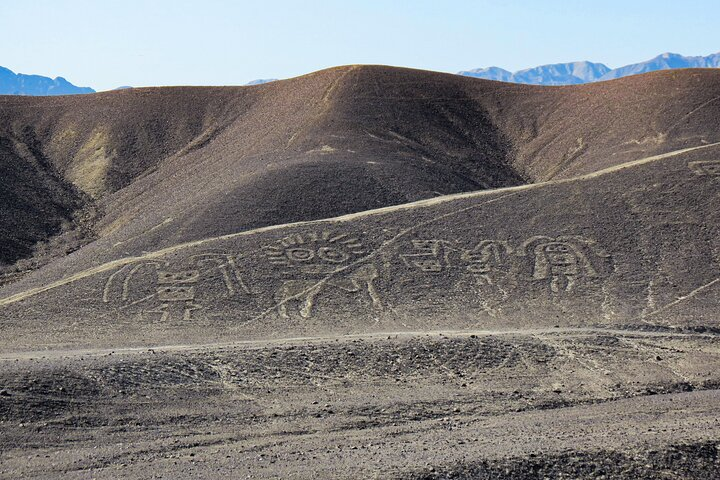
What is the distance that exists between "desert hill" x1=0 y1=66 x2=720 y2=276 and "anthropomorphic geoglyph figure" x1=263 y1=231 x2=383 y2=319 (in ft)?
28.0

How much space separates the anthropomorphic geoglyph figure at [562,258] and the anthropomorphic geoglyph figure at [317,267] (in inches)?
246

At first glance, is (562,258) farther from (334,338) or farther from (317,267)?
(334,338)

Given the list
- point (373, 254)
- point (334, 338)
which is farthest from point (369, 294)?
point (334, 338)

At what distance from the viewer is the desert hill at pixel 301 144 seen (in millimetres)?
49844

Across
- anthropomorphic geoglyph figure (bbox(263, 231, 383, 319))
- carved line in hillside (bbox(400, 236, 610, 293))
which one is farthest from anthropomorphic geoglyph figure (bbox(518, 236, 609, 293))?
anthropomorphic geoglyph figure (bbox(263, 231, 383, 319))

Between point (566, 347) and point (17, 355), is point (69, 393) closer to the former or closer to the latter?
point (17, 355)

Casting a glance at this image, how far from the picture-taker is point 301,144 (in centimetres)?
6047

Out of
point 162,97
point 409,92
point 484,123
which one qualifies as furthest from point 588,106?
point 162,97

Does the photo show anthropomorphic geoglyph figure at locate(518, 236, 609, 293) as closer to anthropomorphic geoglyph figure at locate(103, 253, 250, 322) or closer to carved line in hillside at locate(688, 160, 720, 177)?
carved line in hillside at locate(688, 160, 720, 177)

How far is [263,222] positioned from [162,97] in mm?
36216

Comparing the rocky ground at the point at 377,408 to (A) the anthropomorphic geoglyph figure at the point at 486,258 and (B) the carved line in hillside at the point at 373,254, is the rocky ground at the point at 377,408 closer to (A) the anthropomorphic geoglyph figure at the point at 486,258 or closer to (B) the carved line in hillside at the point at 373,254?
(B) the carved line in hillside at the point at 373,254

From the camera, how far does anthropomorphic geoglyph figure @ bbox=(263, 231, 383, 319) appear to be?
31391 mm

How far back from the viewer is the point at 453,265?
33844 millimetres

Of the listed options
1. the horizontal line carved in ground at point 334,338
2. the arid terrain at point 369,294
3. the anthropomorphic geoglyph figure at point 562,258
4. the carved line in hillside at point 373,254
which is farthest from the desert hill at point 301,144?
the horizontal line carved in ground at point 334,338
